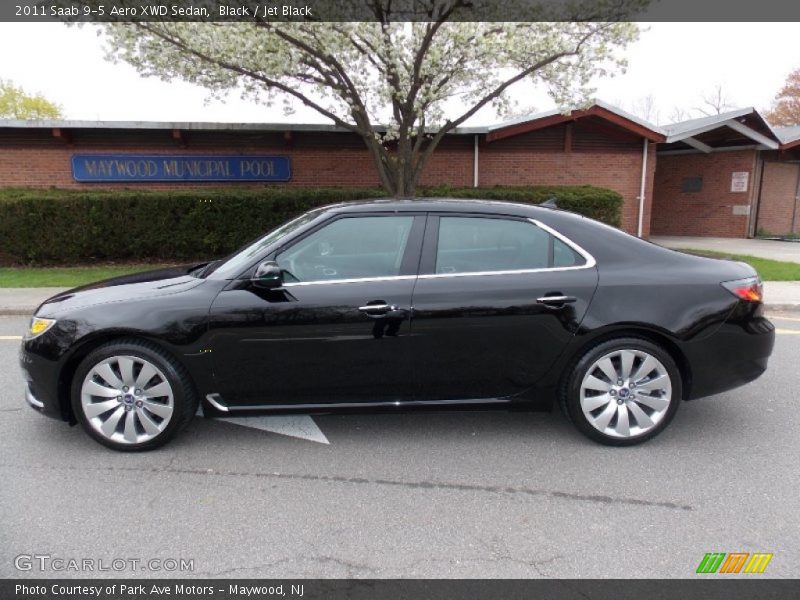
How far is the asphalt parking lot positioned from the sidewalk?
14.7 feet

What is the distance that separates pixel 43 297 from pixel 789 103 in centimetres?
4709

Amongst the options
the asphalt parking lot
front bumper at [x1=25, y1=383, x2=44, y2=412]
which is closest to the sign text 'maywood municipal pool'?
the asphalt parking lot

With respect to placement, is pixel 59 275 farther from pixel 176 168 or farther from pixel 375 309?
pixel 375 309

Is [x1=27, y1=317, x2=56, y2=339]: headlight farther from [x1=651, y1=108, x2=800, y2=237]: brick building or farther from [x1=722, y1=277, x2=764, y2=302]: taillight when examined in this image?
[x1=651, y1=108, x2=800, y2=237]: brick building

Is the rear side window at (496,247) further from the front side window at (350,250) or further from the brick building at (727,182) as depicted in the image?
the brick building at (727,182)

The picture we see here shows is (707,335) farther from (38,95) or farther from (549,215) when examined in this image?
(38,95)

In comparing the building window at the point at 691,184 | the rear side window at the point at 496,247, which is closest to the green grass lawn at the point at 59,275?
the rear side window at the point at 496,247

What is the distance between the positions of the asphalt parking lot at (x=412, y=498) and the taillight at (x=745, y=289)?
93 centimetres

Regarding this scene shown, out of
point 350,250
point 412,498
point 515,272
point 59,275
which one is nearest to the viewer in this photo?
point 412,498

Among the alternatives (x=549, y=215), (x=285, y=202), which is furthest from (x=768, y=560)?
(x=285, y=202)

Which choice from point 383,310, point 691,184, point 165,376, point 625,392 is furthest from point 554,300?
point 691,184

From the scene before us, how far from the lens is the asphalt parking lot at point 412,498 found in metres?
2.34

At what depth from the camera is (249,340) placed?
3125 millimetres

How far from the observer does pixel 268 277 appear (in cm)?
306
